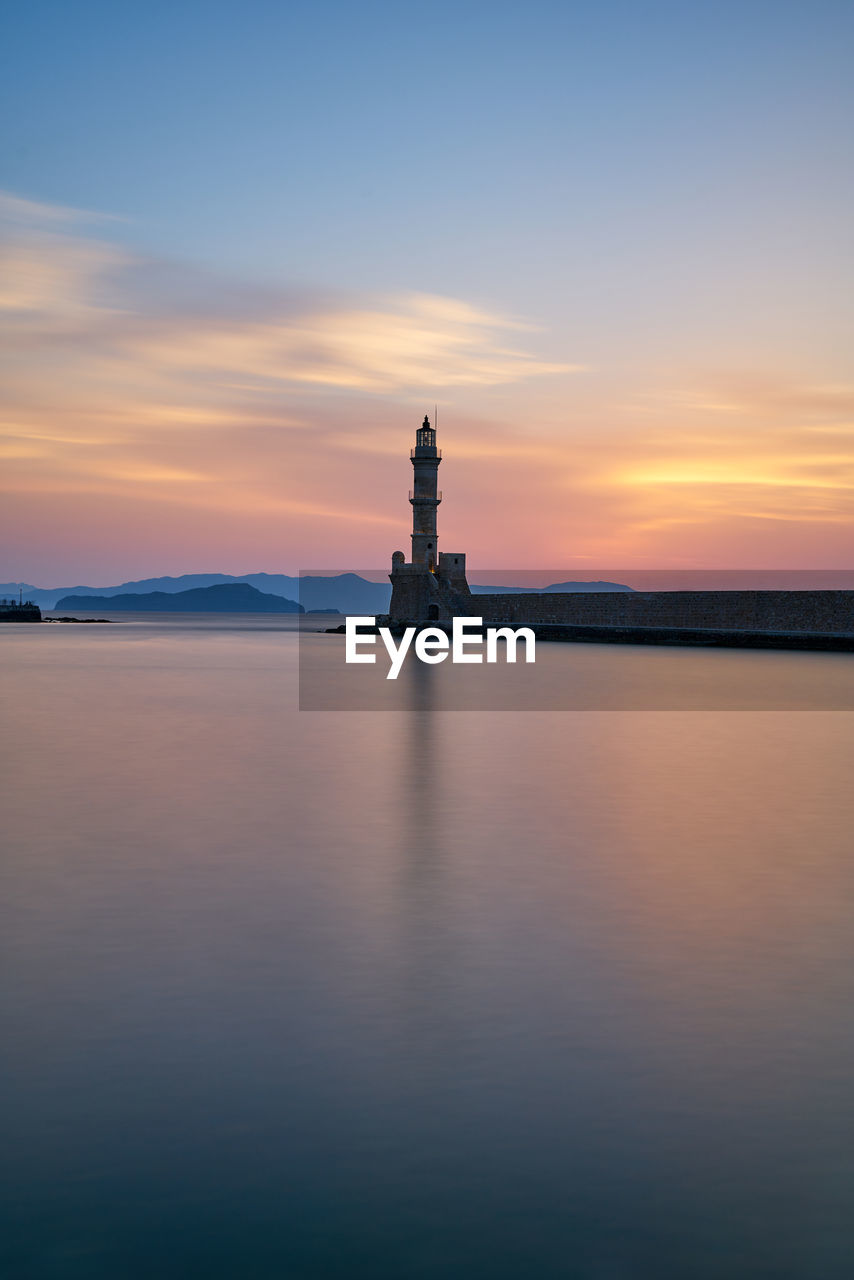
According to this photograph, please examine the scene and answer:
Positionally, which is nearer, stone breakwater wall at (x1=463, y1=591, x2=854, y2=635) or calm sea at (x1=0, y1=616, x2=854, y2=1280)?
calm sea at (x1=0, y1=616, x2=854, y2=1280)

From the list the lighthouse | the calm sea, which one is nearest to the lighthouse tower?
the lighthouse

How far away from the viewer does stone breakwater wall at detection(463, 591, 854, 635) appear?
36.4 meters

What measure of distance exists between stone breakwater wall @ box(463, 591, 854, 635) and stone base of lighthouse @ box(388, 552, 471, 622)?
0.54 meters

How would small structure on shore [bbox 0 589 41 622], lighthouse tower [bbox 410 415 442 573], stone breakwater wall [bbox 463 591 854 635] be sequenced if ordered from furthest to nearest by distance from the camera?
small structure on shore [bbox 0 589 41 622] → lighthouse tower [bbox 410 415 442 573] → stone breakwater wall [bbox 463 591 854 635]

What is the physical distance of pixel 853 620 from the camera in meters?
35.5

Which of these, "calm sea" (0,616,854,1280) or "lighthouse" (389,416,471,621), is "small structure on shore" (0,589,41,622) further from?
"calm sea" (0,616,854,1280)

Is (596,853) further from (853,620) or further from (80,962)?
(853,620)

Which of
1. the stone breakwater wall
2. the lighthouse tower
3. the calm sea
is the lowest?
the calm sea

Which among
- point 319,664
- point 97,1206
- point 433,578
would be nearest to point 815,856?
point 97,1206

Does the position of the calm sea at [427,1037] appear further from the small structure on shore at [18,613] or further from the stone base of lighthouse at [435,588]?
the small structure on shore at [18,613]

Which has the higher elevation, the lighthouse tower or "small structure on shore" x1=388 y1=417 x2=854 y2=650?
the lighthouse tower

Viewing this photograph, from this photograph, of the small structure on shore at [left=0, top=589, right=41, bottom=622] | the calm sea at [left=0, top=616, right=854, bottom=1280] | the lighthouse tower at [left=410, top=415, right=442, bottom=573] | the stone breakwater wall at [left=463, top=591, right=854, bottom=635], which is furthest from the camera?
the small structure on shore at [left=0, top=589, right=41, bottom=622]

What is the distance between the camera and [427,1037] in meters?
4.18

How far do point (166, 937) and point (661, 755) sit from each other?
8653 millimetres
